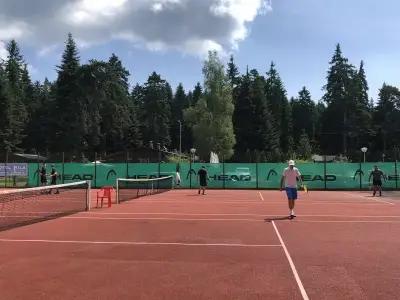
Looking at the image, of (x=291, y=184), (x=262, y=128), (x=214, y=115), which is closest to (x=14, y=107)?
(x=214, y=115)

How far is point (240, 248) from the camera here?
10.7m

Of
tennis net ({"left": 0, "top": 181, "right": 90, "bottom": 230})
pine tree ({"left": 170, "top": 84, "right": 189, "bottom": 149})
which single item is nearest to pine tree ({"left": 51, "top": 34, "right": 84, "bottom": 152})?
pine tree ({"left": 170, "top": 84, "right": 189, "bottom": 149})

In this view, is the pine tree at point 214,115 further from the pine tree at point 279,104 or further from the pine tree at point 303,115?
the pine tree at point 303,115

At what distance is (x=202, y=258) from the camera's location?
958 cm

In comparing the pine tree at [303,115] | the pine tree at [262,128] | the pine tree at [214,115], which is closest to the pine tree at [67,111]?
the pine tree at [214,115]

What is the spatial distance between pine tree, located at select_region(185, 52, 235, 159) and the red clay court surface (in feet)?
213

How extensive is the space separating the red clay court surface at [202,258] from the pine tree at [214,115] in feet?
213

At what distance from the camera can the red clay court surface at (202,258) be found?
23.8 feet

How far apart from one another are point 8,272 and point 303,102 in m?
131

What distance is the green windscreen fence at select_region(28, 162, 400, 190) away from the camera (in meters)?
38.1

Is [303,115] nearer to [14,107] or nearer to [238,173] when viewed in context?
[14,107]

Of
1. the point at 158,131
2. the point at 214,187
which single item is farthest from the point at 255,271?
the point at 158,131

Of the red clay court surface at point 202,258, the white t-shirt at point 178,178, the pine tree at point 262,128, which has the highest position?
the pine tree at point 262,128

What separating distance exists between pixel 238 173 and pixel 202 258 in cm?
2987
